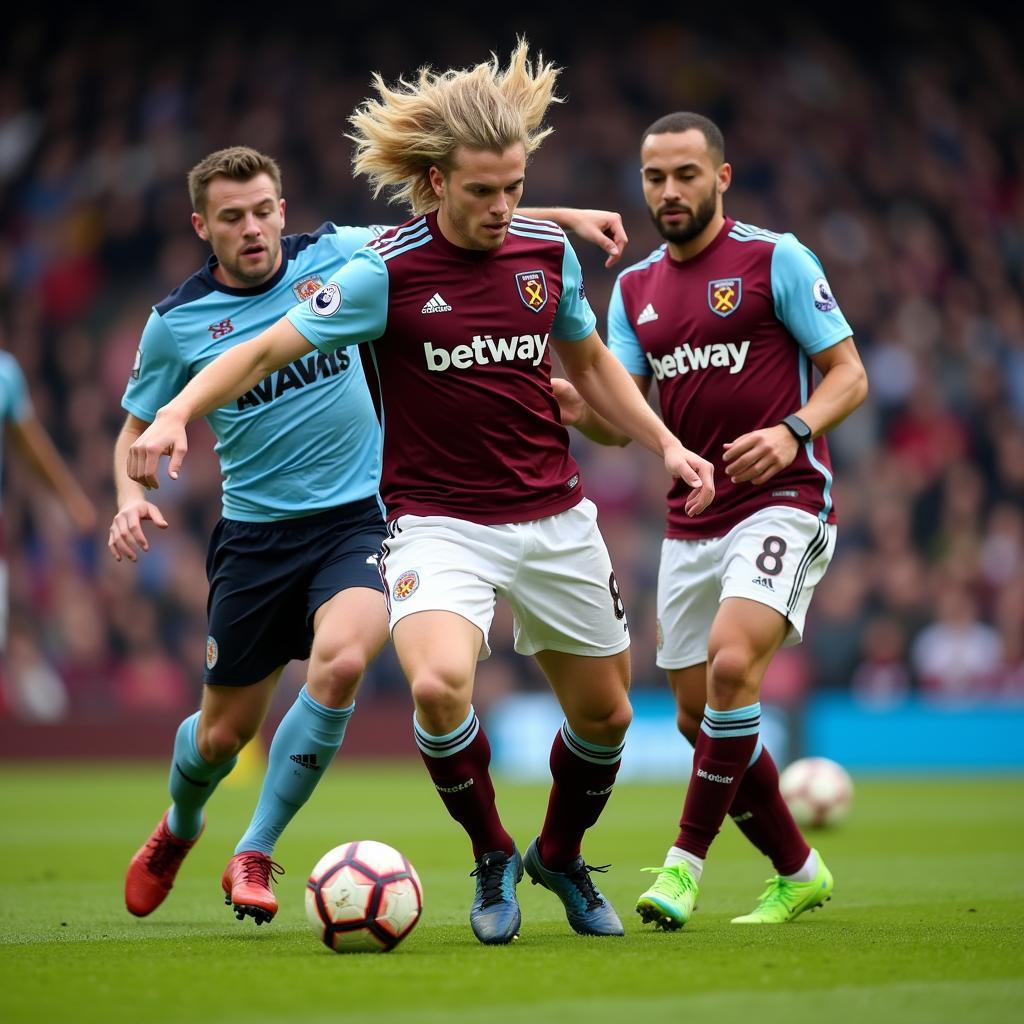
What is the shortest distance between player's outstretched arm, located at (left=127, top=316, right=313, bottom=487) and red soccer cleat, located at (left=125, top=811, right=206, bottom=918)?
2.06m

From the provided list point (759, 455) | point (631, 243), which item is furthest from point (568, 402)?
point (631, 243)

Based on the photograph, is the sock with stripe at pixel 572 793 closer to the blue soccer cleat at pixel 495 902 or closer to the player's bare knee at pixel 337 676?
the blue soccer cleat at pixel 495 902

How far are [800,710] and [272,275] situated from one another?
9.67 meters

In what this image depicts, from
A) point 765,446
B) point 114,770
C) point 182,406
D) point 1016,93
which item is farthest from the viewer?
point 1016,93

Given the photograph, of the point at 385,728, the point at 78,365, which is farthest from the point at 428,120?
the point at 78,365

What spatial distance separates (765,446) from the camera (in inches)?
228

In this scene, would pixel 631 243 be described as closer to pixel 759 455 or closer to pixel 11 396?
pixel 11 396

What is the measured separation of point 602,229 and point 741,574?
1330mm

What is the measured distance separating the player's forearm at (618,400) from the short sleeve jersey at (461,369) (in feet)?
1.09

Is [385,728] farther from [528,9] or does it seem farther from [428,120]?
[428,120]

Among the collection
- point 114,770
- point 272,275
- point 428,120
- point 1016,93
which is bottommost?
point 114,770

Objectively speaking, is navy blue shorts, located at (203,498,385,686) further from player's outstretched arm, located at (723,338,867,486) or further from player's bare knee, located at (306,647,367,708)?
player's outstretched arm, located at (723,338,867,486)

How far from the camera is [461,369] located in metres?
5.48

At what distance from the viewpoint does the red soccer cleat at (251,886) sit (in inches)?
229
